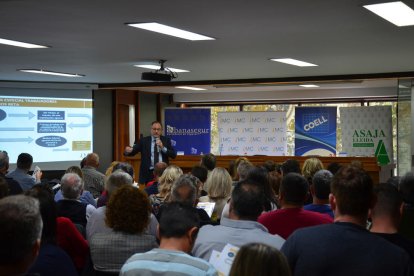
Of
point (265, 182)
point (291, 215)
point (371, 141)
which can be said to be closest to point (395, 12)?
point (265, 182)

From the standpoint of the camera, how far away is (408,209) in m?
3.53

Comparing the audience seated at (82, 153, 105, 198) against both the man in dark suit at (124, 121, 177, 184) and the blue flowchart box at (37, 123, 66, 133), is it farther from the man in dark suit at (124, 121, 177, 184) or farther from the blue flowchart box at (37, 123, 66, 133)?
the blue flowchart box at (37, 123, 66, 133)

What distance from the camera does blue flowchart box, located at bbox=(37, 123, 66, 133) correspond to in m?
11.2

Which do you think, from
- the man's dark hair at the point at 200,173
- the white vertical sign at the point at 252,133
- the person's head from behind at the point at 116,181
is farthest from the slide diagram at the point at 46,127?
the person's head from behind at the point at 116,181

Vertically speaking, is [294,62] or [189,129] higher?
[294,62]

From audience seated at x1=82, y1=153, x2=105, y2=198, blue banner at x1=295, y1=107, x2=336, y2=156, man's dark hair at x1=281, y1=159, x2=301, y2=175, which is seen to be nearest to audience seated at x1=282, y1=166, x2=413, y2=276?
man's dark hair at x1=281, y1=159, x2=301, y2=175

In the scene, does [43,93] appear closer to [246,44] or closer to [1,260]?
[246,44]

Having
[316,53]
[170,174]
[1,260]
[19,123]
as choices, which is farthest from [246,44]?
[19,123]

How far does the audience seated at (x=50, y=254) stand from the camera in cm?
234

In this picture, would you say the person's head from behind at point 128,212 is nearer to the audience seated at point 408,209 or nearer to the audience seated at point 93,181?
the audience seated at point 408,209

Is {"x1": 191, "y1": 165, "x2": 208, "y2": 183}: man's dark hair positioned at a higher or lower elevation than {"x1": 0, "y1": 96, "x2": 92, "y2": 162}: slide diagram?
lower

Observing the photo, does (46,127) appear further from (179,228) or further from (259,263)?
(259,263)

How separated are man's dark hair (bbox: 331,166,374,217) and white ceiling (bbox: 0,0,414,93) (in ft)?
7.73

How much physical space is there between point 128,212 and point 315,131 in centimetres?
1024
